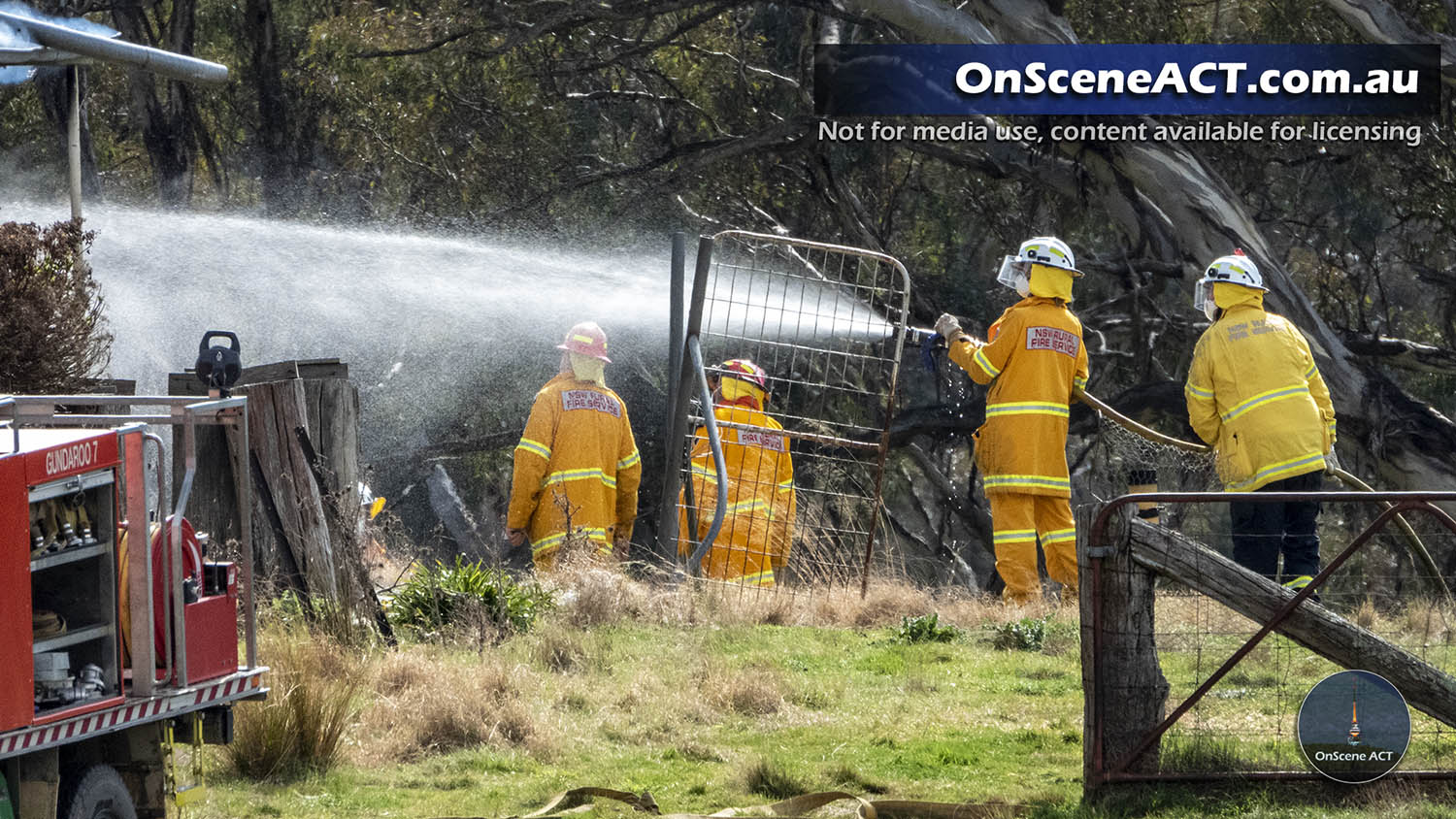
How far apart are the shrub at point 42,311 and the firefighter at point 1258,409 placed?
5959 millimetres

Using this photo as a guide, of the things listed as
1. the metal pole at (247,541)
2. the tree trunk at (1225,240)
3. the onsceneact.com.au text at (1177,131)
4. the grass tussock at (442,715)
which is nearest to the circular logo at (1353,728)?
the grass tussock at (442,715)

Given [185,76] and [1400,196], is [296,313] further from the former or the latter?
[1400,196]

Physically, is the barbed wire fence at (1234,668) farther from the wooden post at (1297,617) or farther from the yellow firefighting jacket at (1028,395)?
the yellow firefighting jacket at (1028,395)

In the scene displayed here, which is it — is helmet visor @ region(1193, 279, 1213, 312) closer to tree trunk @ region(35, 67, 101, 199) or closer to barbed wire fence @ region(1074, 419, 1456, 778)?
barbed wire fence @ region(1074, 419, 1456, 778)

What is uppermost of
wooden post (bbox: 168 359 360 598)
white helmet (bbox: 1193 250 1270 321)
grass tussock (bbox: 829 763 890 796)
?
white helmet (bbox: 1193 250 1270 321)

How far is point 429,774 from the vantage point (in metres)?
6.16

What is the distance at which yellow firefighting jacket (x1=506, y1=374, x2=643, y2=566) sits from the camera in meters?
10.7

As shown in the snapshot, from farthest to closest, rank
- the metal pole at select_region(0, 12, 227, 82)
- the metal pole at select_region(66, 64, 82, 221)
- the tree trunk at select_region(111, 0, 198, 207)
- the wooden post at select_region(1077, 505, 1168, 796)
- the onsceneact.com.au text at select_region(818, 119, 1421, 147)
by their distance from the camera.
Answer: the tree trunk at select_region(111, 0, 198, 207), the onsceneact.com.au text at select_region(818, 119, 1421, 147), the metal pole at select_region(66, 64, 82, 221), the metal pole at select_region(0, 12, 227, 82), the wooden post at select_region(1077, 505, 1168, 796)

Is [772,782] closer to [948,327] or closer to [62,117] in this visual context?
[948,327]

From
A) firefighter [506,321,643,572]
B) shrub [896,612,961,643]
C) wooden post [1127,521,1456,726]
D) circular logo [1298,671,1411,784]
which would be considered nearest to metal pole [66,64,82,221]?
firefighter [506,321,643,572]

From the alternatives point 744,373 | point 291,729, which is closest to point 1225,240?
point 744,373

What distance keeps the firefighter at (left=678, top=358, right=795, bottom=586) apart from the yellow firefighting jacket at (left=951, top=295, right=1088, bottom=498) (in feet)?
4.54

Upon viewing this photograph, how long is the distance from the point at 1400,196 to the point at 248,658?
1425 cm

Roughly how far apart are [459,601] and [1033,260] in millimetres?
3961
